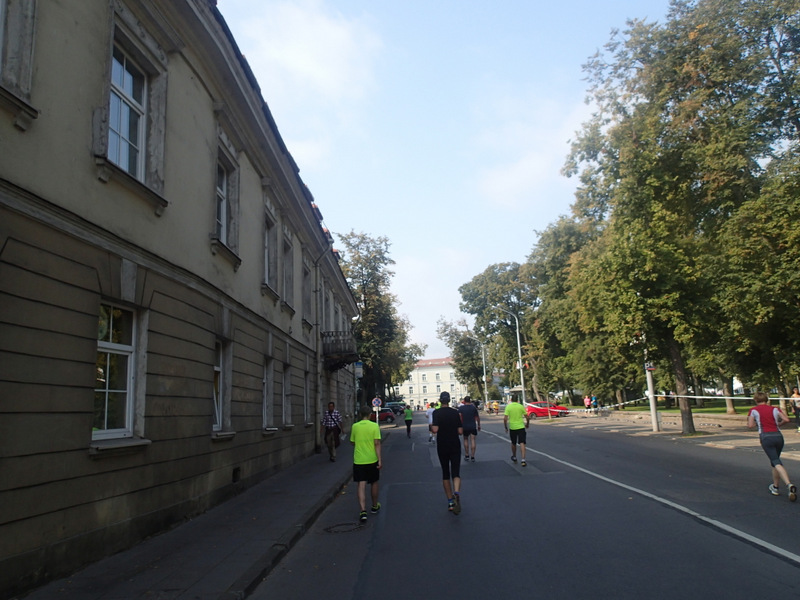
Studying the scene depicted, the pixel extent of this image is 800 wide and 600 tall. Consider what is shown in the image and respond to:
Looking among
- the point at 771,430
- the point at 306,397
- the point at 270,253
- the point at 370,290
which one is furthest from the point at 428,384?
the point at 771,430

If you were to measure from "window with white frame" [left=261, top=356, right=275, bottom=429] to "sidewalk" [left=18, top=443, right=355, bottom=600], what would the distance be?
378 cm

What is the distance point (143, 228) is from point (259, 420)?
659 cm

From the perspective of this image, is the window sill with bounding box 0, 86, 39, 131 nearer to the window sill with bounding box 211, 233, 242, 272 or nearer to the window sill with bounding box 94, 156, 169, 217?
the window sill with bounding box 94, 156, 169, 217

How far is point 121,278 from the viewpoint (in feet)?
23.7

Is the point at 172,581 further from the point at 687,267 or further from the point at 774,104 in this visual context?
the point at 774,104

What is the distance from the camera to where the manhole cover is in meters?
8.02

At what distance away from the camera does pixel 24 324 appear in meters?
5.47

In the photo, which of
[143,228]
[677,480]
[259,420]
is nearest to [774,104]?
[677,480]

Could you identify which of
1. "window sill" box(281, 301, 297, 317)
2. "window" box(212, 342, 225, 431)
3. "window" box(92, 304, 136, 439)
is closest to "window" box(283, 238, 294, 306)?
"window sill" box(281, 301, 297, 317)

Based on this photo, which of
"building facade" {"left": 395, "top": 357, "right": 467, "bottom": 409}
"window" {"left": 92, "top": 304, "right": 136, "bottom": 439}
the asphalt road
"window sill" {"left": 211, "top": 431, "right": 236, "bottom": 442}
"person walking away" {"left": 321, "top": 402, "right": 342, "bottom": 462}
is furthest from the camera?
"building facade" {"left": 395, "top": 357, "right": 467, "bottom": 409}

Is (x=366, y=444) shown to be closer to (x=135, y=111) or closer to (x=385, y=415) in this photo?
(x=135, y=111)

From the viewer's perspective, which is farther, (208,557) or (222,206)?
(222,206)

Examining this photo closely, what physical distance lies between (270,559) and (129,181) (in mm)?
4812

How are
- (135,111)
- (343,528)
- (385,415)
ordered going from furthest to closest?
(385,415), (135,111), (343,528)
